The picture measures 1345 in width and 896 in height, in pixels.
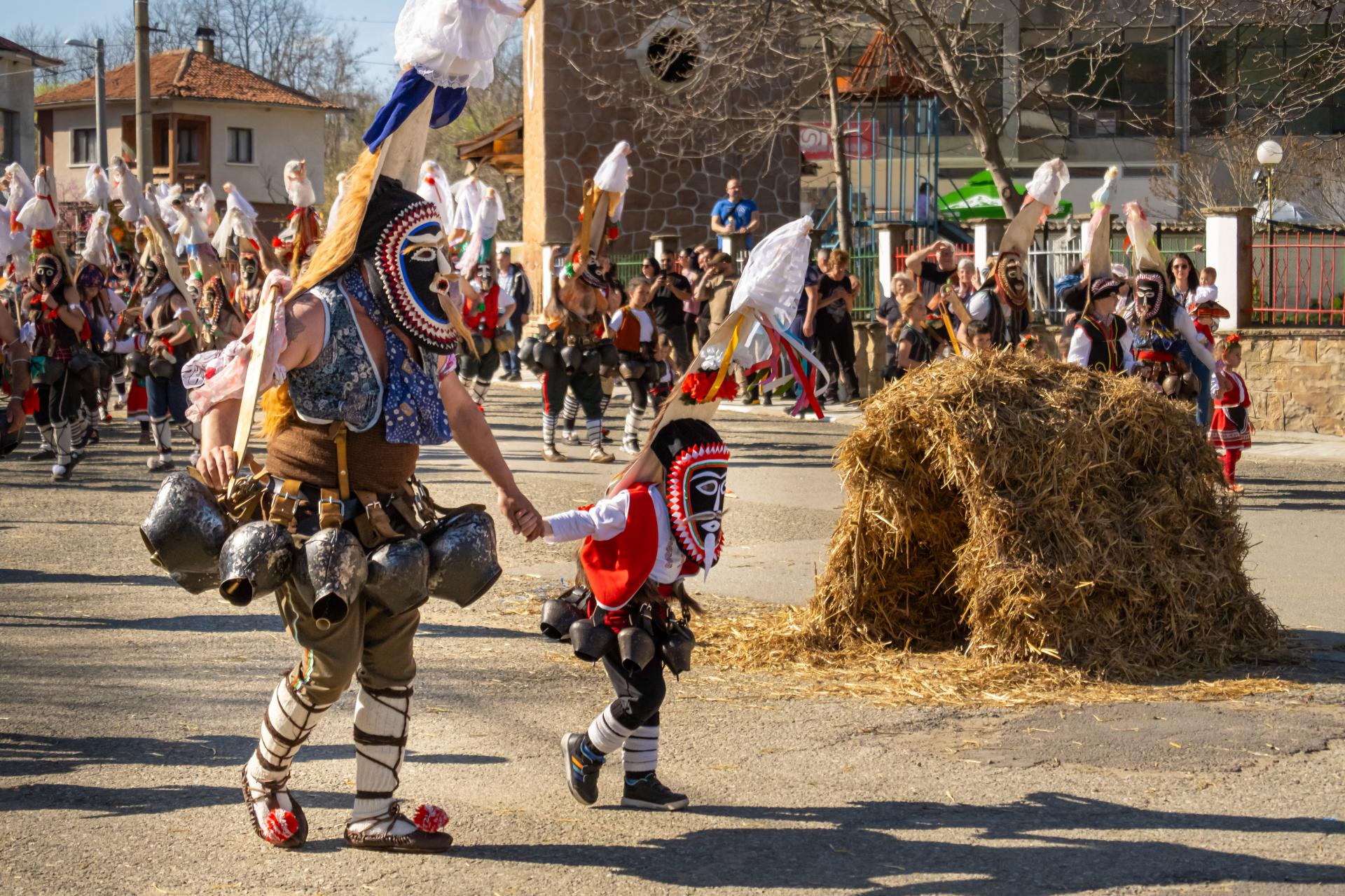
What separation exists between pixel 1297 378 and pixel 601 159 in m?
15.4

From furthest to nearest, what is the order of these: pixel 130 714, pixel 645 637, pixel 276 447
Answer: pixel 130 714 → pixel 645 637 → pixel 276 447

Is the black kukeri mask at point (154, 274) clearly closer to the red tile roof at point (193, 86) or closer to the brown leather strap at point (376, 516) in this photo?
the brown leather strap at point (376, 516)

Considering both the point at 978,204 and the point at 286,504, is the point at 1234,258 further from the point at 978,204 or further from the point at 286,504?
the point at 286,504

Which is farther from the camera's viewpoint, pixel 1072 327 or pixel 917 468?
pixel 1072 327

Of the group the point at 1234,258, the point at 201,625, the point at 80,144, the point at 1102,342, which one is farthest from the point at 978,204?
the point at 80,144

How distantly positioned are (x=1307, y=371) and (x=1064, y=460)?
11.2 meters

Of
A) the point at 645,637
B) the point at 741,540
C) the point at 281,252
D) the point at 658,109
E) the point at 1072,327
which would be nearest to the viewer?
the point at 645,637

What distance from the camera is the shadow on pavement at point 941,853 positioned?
4367mm

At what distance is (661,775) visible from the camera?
538cm

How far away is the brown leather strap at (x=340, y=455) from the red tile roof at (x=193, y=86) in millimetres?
58648

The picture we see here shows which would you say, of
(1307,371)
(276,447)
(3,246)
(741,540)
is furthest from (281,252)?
(1307,371)

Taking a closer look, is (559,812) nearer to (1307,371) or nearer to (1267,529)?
(1267,529)

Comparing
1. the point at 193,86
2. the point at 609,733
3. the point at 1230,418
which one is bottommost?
the point at 609,733

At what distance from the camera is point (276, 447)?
14.9 ft
